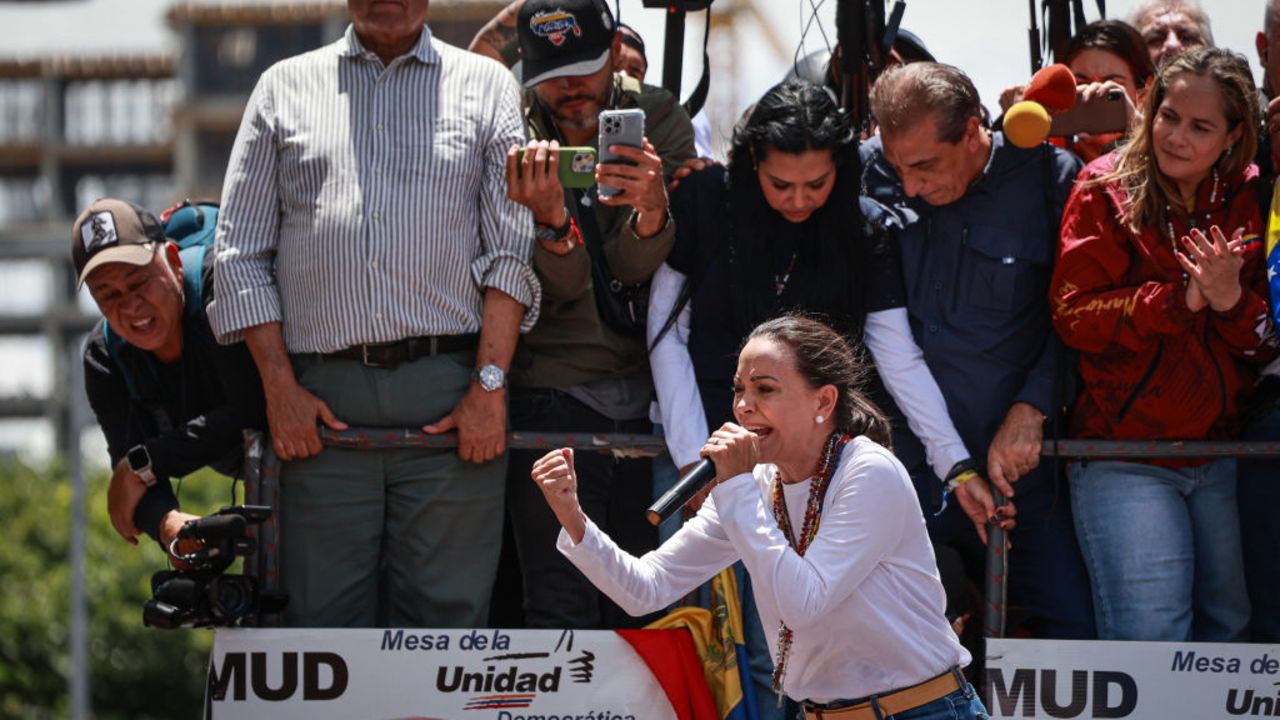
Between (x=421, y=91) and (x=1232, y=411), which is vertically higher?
(x=421, y=91)

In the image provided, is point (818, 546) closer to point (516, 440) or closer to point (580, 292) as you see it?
point (516, 440)

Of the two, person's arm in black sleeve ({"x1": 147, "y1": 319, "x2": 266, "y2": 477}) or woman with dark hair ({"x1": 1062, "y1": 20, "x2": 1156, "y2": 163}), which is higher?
woman with dark hair ({"x1": 1062, "y1": 20, "x2": 1156, "y2": 163})

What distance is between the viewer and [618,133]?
16.9ft

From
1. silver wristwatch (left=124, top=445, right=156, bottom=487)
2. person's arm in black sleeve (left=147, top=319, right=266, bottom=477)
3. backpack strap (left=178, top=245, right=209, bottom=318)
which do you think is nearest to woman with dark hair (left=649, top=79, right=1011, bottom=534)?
person's arm in black sleeve (left=147, top=319, right=266, bottom=477)

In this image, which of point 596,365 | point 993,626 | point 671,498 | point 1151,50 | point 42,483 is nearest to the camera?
point 671,498

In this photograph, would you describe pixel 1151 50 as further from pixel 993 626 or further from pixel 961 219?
pixel 993 626

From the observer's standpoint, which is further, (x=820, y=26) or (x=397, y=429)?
(x=820, y=26)

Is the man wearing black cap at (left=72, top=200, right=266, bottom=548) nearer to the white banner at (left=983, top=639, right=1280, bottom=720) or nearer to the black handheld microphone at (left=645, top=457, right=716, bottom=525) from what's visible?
the black handheld microphone at (left=645, top=457, right=716, bottom=525)

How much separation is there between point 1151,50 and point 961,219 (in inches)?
64.9

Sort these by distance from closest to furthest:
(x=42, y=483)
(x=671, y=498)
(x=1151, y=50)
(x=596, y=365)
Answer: (x=671, y=498) → (x=596, y=365) → (x=1151, y=50) → (x=42, y=483)

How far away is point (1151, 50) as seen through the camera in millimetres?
6441

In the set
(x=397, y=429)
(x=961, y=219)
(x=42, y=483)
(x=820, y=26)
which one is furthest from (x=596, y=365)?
(x=42, y=483)

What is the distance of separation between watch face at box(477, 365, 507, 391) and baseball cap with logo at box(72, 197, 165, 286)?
1.13 m

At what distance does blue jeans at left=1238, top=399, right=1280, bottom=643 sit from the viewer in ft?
16.5
